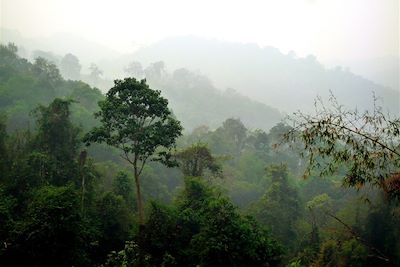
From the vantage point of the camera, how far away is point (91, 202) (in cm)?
2450

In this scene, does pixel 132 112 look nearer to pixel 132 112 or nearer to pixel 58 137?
pixel 132 112

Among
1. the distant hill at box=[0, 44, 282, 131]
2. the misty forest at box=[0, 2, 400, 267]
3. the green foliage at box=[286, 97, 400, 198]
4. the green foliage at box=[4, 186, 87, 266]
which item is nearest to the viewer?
the green foliage at box=[286, 97, 400, 198]

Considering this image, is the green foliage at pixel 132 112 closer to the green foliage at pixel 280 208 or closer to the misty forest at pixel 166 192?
the misty forest at pixel 166 192

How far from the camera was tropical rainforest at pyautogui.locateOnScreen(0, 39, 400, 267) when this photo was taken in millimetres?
7680

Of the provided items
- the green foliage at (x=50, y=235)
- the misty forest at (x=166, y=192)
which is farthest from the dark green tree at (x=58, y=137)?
the green foliage at (x=50, y=235)

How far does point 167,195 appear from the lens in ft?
145

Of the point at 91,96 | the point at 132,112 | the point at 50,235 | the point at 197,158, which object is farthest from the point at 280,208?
the point at 91,96

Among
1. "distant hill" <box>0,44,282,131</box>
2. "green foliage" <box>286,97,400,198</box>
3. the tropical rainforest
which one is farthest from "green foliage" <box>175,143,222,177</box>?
"green foliage" <box>286,97,400,198</box>

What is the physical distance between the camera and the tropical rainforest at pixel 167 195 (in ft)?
25.2

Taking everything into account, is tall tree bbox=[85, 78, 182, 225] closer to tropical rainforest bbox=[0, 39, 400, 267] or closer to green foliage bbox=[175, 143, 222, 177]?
tropical rainforest bbox=[0, 39, 400, 267]

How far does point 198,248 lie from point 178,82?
393 feet

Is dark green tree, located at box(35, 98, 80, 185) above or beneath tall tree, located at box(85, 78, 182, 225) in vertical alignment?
beneath

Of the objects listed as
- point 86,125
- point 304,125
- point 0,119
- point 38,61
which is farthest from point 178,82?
point 304,125

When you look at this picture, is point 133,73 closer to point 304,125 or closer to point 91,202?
point 91,202
